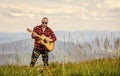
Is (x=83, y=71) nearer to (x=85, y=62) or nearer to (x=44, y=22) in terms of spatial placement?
(x=85, y=62)

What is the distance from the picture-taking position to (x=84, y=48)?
11.0 m

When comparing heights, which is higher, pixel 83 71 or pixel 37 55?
pixel 83 71

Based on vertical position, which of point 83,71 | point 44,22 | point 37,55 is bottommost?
point 37,55

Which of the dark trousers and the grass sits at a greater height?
the grass

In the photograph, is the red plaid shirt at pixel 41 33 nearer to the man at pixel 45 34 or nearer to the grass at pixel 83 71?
the man at pixel 45 34

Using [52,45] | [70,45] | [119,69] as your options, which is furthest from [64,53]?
[52,45]

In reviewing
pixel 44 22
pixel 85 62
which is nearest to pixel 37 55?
pixel 44 22

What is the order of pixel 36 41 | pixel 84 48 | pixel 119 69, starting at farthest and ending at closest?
pixel 36 41 → pixel 84 48 → pixel 119 69

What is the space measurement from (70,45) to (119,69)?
1.76 metres

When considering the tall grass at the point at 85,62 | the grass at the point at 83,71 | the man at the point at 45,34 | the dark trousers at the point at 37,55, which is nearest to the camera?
the grass at the point at 83,71

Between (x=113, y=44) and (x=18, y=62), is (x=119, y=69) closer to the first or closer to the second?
(x=113, y=44)

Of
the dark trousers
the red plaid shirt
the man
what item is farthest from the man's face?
the dark trousers

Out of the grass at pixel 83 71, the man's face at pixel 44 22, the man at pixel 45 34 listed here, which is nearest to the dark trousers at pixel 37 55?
the man at pixel 45 34

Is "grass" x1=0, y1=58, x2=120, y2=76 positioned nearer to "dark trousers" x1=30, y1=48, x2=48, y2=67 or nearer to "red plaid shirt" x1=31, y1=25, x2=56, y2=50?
"dark trousers" x1=30, y1=48, x2=48, y2=67
